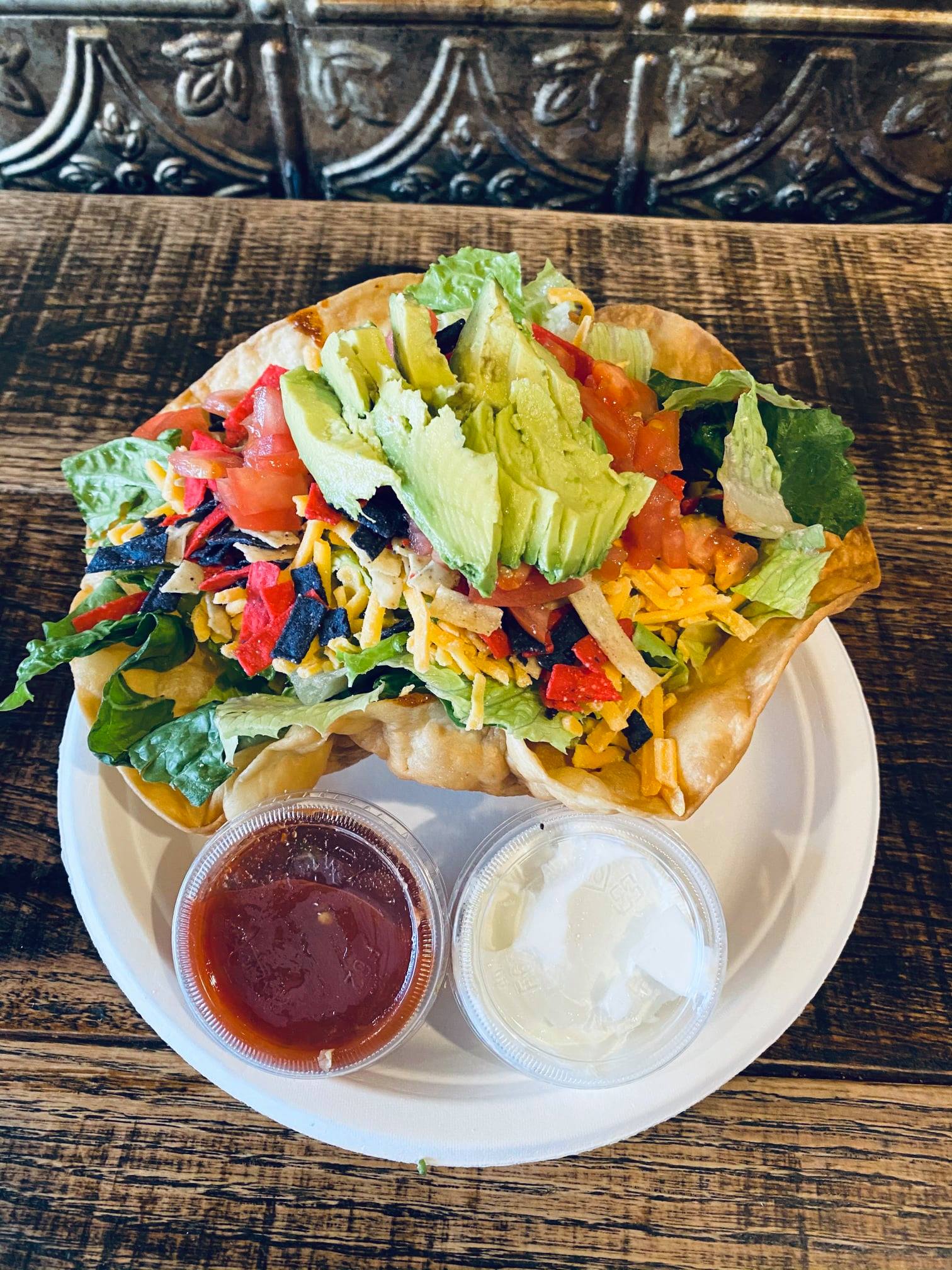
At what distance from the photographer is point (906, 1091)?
6.63 feet

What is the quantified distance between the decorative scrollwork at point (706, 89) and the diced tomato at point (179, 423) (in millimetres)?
2440

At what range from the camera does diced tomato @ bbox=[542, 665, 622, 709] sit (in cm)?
187

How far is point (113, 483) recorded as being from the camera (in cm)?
234

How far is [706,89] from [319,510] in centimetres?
275

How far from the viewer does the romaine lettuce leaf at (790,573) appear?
6.28 ft

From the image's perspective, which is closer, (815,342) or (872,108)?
(815,342)

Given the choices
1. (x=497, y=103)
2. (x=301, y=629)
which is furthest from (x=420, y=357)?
(x=497, y=103)

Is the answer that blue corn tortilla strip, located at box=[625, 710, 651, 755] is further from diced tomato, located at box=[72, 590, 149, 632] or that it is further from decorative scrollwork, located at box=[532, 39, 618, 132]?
decorative scrollwork, located at box=[532, 39, 618, 132]

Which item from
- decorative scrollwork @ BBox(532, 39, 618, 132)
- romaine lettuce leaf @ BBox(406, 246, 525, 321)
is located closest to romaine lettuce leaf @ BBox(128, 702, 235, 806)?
romaine lettuce leaf @ BBox(406, 246, 525, 321)

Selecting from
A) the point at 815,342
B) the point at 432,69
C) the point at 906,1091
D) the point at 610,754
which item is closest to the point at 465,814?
the point at 610,754

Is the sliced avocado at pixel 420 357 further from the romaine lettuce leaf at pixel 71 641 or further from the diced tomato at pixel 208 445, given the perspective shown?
the romaine lettuce leaf at pixel 71 641

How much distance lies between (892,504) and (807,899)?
3.87 feet

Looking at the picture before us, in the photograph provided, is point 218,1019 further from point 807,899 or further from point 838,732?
point 838,732

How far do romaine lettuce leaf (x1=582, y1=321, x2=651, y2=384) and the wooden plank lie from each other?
1.57 m
